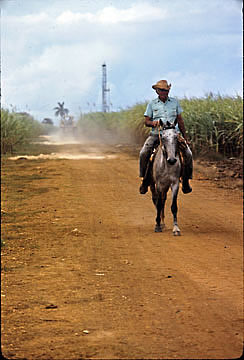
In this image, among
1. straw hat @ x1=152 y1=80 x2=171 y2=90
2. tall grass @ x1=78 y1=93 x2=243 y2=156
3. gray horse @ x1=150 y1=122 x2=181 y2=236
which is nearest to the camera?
straw hat @ x1=152 y1=80 x2=171 y2=90

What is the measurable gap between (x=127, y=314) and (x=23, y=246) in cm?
477

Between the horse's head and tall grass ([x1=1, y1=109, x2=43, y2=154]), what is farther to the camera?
tall grass ([x1=1, y1=109, x2=43, y2=154])

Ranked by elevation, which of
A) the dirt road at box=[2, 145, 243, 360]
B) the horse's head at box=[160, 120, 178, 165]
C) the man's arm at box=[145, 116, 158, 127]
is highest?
the man's arm at box=[145, 116, 158, 127]

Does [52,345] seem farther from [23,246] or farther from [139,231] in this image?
[139,231]

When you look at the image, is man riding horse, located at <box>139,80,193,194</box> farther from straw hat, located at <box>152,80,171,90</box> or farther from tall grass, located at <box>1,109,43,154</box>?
tall grass, located at <box>1,109,43,154</box>

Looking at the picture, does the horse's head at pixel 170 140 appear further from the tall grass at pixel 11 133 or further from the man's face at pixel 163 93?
the tall grass at pixel 11 133

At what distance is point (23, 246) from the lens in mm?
10898

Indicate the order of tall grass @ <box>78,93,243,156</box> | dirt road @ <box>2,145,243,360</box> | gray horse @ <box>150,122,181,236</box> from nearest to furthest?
gray horse @ <box>150,122,181,236</box> → tall grass @ <box>78,93,243,156</box> → dirt road @ <box>2,145,243,360</box>

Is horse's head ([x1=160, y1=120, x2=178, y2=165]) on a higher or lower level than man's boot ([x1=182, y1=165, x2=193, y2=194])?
higher

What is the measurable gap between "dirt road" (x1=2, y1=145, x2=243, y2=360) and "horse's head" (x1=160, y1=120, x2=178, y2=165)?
1.47 m

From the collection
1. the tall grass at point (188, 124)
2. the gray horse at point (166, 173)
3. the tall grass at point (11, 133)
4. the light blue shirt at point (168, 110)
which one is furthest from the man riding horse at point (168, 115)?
the tall grass at point (11, 133)

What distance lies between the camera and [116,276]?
8.49m

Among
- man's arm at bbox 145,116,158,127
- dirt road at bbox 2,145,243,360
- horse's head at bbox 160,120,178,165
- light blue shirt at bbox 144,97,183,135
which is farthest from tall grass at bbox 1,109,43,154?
light blue shirt at bbox 144,97,183,135

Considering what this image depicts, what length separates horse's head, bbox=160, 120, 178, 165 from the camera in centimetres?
342
